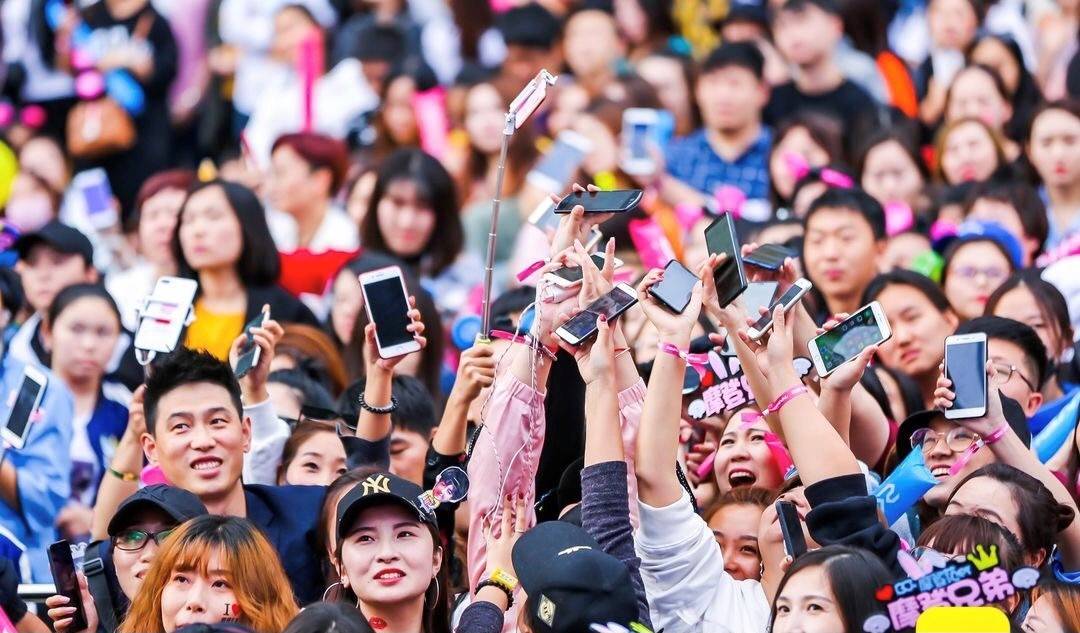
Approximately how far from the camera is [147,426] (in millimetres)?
6148

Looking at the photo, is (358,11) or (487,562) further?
(358,11)

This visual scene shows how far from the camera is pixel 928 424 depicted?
565 centimetres

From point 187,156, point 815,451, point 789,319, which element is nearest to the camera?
point 815,451

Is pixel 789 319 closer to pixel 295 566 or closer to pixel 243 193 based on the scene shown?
pixel 295 566

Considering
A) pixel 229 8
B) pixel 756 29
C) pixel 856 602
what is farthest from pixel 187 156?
pixel 856 602

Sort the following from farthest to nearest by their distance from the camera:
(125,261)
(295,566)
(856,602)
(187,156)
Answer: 1. (187,156)
2. (125,261)
3. (295,566)
4. (856,602)

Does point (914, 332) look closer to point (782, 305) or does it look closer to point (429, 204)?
point (782, 305)

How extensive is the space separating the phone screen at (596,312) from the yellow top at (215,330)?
320 cm

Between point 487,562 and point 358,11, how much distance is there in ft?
29.0

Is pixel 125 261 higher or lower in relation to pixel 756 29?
lower

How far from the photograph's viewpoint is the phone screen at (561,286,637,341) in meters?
4.98

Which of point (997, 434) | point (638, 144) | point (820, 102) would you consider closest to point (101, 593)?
point (997, 434)

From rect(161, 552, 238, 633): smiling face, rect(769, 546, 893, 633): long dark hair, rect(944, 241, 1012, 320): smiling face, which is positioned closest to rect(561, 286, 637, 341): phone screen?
rect(769, 546, 893, 633): long dark hair

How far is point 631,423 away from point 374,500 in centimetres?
71
